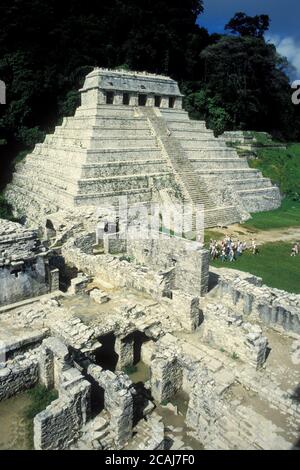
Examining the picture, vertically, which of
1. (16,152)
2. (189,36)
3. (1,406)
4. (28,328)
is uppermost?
(189,36)

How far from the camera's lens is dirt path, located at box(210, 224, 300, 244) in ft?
81.9

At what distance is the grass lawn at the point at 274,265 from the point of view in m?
17.8

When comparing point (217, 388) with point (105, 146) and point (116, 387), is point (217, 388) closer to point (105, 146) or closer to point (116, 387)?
point (116, 387)

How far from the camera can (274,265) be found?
20234mm

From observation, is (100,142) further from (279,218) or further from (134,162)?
(279,218)

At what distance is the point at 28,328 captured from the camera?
1203 centimetres

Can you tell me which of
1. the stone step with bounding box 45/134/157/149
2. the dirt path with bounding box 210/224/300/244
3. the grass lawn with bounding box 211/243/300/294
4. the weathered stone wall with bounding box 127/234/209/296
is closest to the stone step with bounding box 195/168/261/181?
the stone step with bounding box 45/134/157/149

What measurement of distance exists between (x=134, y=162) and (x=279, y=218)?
40.9ft

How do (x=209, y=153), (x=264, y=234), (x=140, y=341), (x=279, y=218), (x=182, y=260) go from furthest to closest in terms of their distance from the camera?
(x=209, y=153), (x=279, y=218), (x=264, y=234), (x=182, y=260), (x=140, y=341)

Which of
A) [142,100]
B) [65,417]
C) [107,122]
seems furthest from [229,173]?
[65,417]

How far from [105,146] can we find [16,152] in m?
15.1

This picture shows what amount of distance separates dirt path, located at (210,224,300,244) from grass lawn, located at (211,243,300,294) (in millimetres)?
1307

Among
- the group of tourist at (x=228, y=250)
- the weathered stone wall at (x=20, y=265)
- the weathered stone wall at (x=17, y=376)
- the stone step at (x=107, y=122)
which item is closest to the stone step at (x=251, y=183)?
the stone step at (x=107, y=122)
